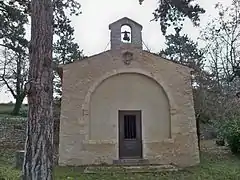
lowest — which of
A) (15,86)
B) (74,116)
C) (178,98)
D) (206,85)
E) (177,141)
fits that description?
(177,141)

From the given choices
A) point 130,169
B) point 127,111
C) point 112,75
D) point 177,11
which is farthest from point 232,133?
point 177,11

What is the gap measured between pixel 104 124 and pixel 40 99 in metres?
7.76

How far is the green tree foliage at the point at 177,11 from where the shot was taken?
9.29m

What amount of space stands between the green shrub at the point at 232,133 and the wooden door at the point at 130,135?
15.8 feet

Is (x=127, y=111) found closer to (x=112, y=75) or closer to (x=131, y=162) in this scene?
(x=112, y=75)

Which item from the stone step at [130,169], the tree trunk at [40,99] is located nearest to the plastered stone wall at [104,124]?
the stone step at [130,169]

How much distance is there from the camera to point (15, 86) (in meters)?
27.1

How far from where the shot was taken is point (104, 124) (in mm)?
13234

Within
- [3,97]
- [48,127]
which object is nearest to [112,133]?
[48,127]

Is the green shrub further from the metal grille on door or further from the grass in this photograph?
the metal grille on door

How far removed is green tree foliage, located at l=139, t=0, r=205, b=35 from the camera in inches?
366

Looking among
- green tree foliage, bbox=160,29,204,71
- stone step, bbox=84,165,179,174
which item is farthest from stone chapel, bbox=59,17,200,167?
green tree foliage, bbox=160,29,204,71

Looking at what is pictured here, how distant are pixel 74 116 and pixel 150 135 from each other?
3418mm

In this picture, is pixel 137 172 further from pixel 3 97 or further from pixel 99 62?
pixel 3 97
